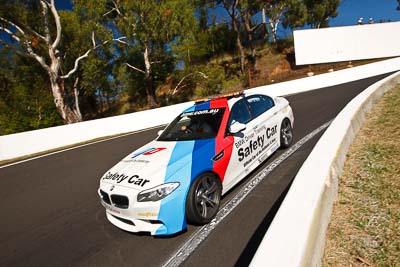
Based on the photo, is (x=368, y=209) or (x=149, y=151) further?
(x=149, y=151)

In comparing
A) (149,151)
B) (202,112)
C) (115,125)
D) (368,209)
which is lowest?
(115,125)

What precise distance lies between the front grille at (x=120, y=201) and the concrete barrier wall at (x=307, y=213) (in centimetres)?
181

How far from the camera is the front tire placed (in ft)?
10.6

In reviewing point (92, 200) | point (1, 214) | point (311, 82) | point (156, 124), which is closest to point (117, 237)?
point (92, 200)

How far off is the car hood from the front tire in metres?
0.30

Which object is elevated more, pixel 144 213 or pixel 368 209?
pixel 144 213

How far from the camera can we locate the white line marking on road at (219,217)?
2.92 meters

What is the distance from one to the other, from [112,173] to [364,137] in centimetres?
440

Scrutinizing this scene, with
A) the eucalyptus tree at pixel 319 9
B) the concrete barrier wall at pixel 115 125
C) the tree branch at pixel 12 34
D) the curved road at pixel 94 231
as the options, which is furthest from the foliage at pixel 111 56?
the curved road at pixel 94 231

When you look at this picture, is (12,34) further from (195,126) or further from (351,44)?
(351,44)

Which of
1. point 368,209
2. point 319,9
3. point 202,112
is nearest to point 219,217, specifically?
point 368,209

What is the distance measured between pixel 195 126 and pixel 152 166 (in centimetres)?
125

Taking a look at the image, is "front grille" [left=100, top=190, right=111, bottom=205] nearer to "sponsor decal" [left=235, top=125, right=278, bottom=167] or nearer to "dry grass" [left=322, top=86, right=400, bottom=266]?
"sponsor decal" [left=235, top=125, right=278, bottom=167]

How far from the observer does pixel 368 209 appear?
9.00ft
